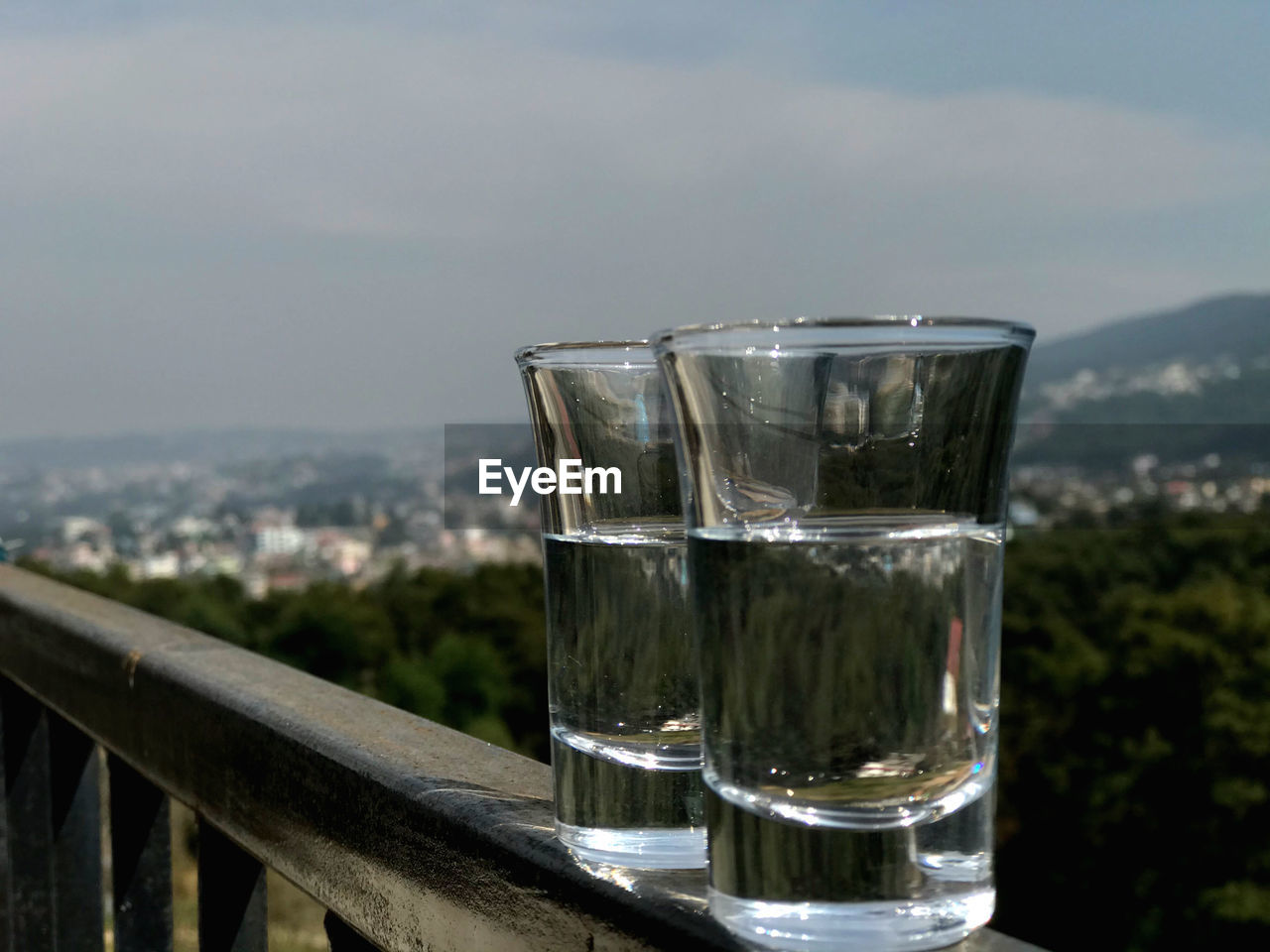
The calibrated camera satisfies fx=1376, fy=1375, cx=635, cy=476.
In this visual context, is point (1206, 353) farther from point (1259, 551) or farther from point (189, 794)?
point (189, 794)

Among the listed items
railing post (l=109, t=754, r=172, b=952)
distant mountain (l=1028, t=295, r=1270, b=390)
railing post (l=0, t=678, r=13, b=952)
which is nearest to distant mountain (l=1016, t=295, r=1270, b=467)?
distant mountain (l=1028, t=295, r=1270, b=390)

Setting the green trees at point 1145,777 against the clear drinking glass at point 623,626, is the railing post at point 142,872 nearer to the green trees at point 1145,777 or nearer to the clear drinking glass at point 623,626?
the clear drinking glass at point 623,626

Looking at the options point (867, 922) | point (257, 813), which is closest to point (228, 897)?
point (257, 813)

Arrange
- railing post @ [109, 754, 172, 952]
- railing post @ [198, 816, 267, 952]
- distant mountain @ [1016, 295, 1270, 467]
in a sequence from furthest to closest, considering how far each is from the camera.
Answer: distant mountain @ [1016, 295, 1270, 467]
railing post @ [109, 754, 172, 952]
railing post @ [198, 816, 267, 952]

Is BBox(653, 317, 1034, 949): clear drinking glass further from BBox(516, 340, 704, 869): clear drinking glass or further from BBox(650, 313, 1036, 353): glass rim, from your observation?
BBox(516, 340, 704, 869): clear drinking glass

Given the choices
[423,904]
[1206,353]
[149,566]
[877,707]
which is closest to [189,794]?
[423,904]

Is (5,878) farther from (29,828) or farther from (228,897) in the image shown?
(228,897)
